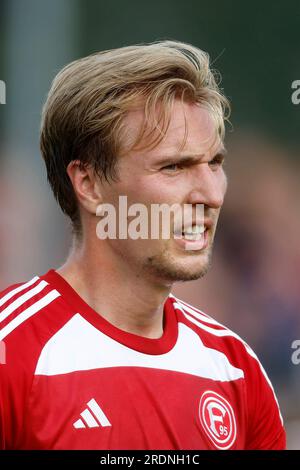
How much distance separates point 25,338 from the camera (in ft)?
7.14

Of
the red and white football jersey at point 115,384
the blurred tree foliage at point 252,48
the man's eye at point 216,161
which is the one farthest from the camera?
the blurred tree foliage at point 252,48

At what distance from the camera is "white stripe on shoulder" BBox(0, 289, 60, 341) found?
2.19 m

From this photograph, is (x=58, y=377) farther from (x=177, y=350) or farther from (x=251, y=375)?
(x=251, y=375)

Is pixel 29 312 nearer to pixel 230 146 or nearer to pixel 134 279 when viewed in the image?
pixel 134 279

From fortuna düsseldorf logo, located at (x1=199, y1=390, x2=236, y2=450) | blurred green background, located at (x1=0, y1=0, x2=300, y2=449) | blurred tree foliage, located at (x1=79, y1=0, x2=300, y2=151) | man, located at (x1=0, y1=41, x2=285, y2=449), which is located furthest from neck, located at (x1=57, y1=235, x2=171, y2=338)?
blurred tree foliage, located at (x1=79, y1=0, x2=300, y2=151)

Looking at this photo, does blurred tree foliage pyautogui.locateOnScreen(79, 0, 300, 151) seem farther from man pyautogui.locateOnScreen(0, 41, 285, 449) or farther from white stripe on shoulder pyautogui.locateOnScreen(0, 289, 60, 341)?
white stripe on shoulder pyautogui.locateOnScreen(0, 289, 60, 341)

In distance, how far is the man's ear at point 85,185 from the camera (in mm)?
2443

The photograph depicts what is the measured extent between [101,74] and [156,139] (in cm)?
28

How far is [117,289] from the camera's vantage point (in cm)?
239

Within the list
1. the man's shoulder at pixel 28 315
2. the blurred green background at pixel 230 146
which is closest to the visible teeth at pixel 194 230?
the man's shoulder at pixel 28 315

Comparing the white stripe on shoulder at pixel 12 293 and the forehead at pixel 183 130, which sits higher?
the forehead at pixel 183 130

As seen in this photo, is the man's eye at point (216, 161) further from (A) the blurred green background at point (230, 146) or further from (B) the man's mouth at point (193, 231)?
(A) the blurred green background at point (230, 146)

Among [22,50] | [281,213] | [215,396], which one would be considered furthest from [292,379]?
[215,396]

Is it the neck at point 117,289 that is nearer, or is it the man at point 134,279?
the man at point 134,279
